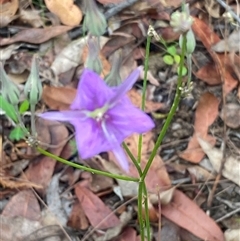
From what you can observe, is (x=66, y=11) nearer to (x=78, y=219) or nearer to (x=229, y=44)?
(x=229, y=44)

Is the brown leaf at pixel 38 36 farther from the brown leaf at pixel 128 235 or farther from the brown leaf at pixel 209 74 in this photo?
the brown leaf at pixel 128 235

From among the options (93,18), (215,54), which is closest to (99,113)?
(93,18)

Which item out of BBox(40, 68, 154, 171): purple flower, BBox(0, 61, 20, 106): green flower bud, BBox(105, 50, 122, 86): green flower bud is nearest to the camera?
BBox(40, 68, 154, 171): purple flower

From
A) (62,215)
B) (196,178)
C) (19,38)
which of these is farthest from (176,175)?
(19,38)

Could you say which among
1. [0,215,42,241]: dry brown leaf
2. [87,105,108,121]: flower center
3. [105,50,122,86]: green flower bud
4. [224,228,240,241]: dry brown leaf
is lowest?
[224,228,240,241]: dry brown leaf

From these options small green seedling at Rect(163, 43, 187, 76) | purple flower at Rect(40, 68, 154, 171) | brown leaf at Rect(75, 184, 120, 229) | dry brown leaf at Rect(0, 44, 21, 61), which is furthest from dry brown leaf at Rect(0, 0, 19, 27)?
purple flower at Rect(40, 68, 154, 171)

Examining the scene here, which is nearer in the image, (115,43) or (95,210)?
(95,210)

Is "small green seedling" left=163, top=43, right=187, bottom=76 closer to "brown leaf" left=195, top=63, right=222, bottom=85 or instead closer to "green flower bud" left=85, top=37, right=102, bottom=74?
"brown leaf" left=195, top=63, right=222, bottom=85
